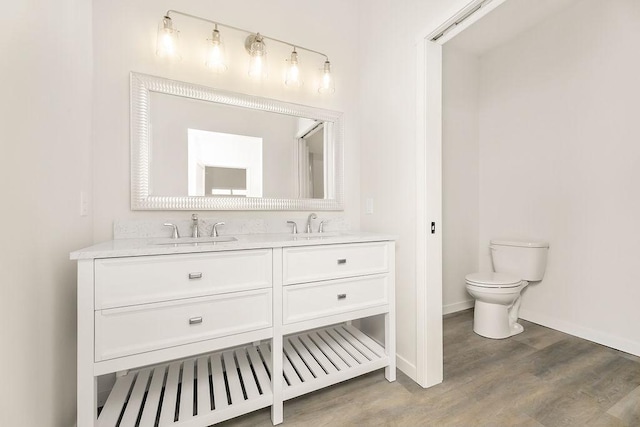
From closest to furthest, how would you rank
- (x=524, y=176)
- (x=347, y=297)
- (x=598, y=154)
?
1. (x=347, y=297)
2. (x=598, y=154)
3. (x=524, y=176)

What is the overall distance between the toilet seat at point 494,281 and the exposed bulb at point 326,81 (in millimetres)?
1905

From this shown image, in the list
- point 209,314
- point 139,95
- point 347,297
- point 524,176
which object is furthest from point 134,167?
point 524,176

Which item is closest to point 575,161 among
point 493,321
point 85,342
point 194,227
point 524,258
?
point 524,258

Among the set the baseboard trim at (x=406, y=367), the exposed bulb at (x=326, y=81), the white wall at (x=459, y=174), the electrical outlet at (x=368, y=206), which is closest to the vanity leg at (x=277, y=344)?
the baseboard trim at (x=406, y=367)

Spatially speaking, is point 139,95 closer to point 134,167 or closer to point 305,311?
point 134,167

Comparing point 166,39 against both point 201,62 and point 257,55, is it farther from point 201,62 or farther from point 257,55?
point 257,55

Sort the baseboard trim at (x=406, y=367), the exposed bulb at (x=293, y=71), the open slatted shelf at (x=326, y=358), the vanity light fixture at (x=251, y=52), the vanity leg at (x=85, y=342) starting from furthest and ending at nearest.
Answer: the exposed bulb at (x=293, y=71)
the baseboard trim at (x=406, y=367)
the vanity light fixture at (x=251, y=52)
the open slatted shelf at (x=326, y=358)
the vanity leg at (x=85, y=342)

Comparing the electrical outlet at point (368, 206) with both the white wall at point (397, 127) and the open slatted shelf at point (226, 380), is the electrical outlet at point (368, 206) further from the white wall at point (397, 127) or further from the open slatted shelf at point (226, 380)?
the open slatted shelf at point (226, 380)

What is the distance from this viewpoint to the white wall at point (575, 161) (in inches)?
78.0

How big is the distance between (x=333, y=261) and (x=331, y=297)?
19cm

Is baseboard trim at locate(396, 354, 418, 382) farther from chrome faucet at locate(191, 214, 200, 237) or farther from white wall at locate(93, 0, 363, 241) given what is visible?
chrome faucet at locate(191, 214, 200, 237)

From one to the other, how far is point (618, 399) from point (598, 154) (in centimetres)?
168

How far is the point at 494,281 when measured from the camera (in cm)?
219

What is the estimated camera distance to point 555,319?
2359mm
